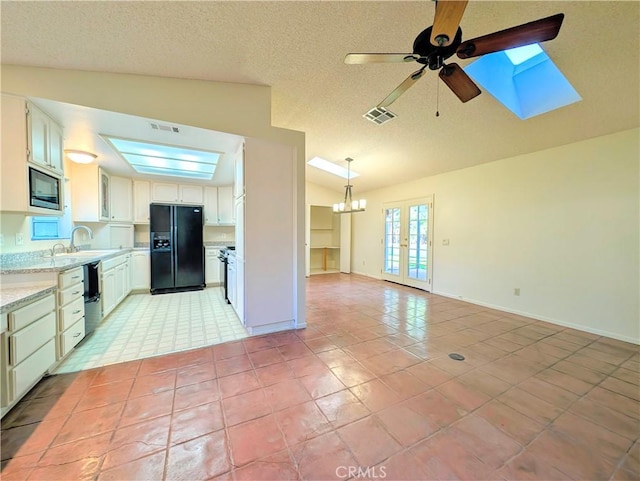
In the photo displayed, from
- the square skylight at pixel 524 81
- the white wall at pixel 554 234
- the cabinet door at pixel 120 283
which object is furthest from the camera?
the cabinet door at pixel 120 283

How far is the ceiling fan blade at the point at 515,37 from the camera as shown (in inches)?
56.3

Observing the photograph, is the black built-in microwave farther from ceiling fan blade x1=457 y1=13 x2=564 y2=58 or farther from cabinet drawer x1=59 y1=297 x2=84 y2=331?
ceiling fan blade x1=457 y1=13 x2=564 y2=58

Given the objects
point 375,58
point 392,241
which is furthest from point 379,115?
point 392,241

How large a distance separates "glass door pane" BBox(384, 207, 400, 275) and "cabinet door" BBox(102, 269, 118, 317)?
18.5 ft

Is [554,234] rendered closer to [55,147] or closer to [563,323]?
[563,323]

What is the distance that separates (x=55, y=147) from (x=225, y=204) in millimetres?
3170

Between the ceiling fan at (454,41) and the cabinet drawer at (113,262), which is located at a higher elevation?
the ceiling fan at (454,41)

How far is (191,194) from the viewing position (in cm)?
550

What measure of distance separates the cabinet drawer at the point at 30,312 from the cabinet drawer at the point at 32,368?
27 centimetres

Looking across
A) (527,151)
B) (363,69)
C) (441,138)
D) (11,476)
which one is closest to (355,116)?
(363,69)

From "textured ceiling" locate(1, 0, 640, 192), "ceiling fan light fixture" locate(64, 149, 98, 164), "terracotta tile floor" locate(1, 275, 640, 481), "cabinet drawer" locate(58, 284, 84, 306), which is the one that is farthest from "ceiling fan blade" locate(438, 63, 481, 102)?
"ceiling fan light fixture" locate(64, 149, 98, 164)

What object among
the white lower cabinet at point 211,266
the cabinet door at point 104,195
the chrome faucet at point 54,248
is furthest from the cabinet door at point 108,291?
the white lower cabinet at point 211,266

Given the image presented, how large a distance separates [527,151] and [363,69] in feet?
9.68

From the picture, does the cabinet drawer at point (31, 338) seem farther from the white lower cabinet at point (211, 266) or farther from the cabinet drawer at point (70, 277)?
the white lower cabinet at point (211, 266)
